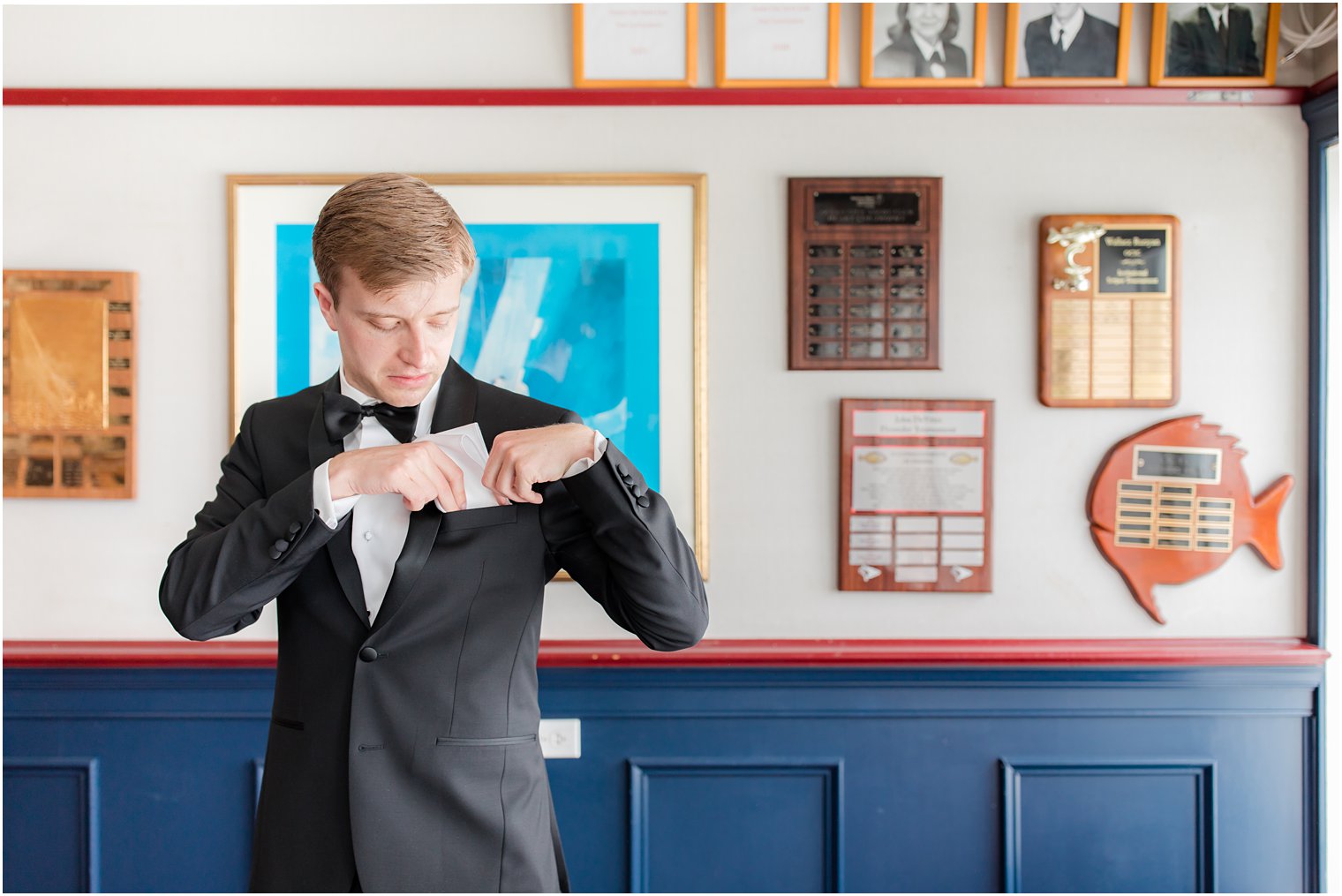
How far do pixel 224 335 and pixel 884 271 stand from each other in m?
1.73

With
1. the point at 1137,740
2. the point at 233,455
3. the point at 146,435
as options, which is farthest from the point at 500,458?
the point at 1137,740

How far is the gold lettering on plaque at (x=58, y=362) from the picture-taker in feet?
7.49

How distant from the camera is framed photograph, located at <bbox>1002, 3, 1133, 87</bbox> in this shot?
226cm

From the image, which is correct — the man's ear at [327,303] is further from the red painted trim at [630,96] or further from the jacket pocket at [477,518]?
the red painted trim at [630,96]

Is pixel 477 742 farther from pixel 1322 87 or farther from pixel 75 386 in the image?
pixel 1322 87

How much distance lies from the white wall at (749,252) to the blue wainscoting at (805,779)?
157mm

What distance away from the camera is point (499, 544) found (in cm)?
123

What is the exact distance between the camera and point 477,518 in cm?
122

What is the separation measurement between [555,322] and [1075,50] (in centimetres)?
152

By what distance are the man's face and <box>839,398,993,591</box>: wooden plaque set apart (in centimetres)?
136

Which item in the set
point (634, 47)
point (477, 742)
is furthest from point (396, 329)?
point (634, 47)

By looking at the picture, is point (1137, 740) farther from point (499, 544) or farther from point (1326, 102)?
point (499, 544)

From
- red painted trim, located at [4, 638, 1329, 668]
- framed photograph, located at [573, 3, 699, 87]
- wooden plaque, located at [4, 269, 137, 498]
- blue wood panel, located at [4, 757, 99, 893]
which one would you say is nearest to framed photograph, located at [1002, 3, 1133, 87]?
framed photograph, located at [573, 3, 699, 87]

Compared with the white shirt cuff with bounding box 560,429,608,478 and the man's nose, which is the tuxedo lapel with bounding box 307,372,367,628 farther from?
the white shirt cuff with bounding box 560,429,608,478
